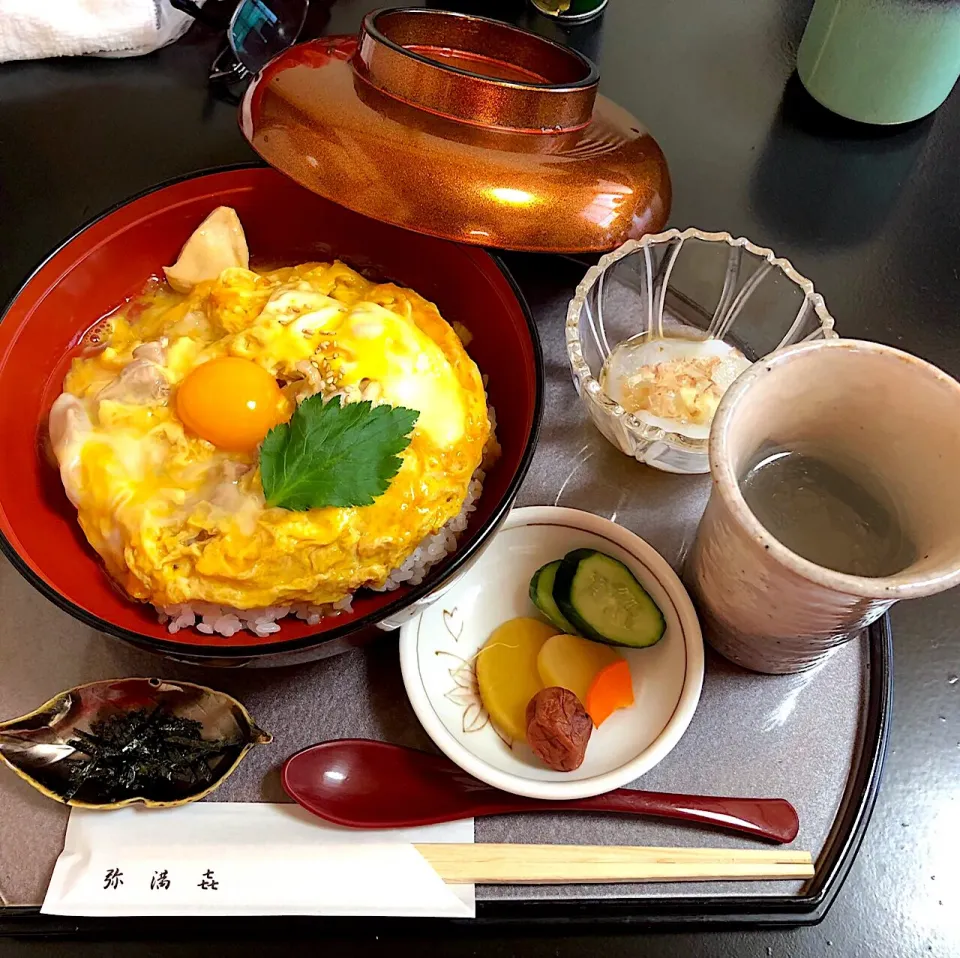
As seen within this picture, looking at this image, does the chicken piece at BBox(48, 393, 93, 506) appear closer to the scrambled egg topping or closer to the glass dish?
the scrambled egg topping

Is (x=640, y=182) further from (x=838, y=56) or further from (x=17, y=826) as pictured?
(x=17, y=826)

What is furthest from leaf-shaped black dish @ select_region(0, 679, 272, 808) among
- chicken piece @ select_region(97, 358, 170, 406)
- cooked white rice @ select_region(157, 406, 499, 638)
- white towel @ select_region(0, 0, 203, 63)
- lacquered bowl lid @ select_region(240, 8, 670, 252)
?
white towel @ select_region(0, 0, 203, 63)

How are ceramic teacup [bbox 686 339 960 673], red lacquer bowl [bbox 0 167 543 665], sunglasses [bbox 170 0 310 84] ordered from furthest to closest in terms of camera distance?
sunglasses [bbox 170 0 310 84] < red lacquer bowl [bbox 0 167 543 665] < ceramic teacup [bbox 686 339 960 673]

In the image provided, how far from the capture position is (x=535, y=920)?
130 cm

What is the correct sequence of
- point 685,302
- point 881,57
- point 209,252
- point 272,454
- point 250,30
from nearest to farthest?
point 272,454, point 209,252, point 685,302, point 881,57, point 250,30

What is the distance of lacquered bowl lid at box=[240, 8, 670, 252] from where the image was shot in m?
1.46

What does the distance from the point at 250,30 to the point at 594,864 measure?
229 centimetres

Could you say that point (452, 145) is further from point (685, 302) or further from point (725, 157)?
point (725, 157)

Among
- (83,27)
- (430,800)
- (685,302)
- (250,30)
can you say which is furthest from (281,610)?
(83,27)

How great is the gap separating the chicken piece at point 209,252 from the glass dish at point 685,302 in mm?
696

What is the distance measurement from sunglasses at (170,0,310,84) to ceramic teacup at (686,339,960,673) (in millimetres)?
1753

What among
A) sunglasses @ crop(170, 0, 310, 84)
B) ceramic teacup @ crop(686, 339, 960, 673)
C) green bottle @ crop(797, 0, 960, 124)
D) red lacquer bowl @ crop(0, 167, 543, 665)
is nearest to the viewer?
ceramic teacup @ crop(686, 339, 960, 673)

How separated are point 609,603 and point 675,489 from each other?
377 millimetres

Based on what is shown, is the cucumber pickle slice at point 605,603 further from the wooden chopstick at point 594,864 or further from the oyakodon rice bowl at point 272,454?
the wooden chopstick at point 594,864
